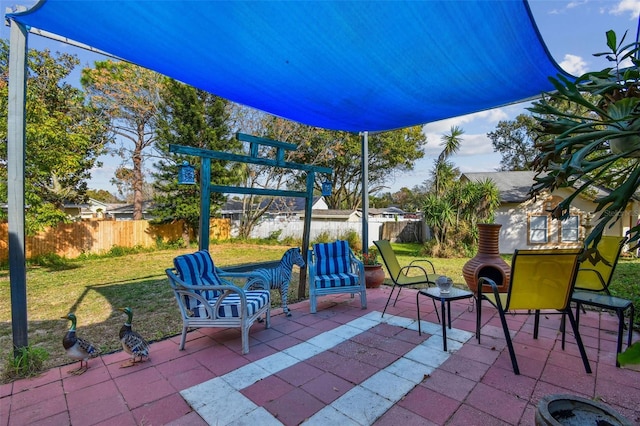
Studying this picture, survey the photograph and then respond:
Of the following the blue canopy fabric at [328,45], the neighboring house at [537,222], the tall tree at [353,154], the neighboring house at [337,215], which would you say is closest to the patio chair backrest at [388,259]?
the blue canopy fabric at [328,45]

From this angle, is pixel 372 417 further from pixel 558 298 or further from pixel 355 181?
pixel 355 181

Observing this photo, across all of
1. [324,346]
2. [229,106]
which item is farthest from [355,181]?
[324,346]

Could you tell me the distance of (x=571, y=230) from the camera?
1201 centimetres

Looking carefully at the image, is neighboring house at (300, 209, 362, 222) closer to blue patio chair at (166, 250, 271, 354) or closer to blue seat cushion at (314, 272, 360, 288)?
blue seat cushion at (314, 272, 360, 288)

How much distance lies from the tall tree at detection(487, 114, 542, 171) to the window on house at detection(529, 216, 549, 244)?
13.0 m

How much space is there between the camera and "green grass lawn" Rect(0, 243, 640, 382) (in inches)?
151

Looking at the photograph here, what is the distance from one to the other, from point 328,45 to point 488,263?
163 inches

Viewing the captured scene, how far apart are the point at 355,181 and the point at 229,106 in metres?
12.3

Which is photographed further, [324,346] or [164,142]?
[164,142]

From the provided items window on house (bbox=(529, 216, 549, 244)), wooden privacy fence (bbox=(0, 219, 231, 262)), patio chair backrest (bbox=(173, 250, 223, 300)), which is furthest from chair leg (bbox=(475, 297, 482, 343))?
wooden privacy fence (bbox=(0, 219, 231, 262))

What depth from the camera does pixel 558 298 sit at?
284 centimetres

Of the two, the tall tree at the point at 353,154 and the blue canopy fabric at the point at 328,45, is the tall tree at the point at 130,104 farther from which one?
the blue canopy fabric at the point at 328,45

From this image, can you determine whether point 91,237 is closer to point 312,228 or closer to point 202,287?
point 312,228

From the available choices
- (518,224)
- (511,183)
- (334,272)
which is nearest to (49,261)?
(334,272)
